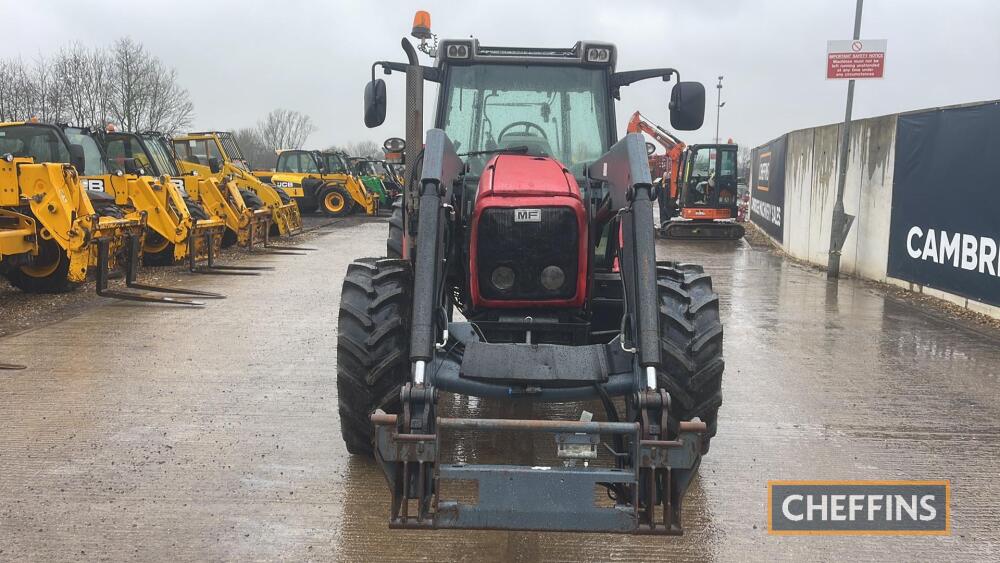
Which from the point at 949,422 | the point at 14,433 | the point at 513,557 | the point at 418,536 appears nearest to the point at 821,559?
the point at 513,557

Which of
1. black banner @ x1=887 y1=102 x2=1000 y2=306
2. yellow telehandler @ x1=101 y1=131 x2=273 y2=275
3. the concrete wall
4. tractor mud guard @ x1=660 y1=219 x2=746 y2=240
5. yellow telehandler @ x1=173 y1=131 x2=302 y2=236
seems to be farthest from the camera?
tractor mud guard @ x1=660 y1=219 x2=746 y2=240

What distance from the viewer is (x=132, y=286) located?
1182 cm

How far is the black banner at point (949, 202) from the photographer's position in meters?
10.1

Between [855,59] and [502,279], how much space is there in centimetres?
1078

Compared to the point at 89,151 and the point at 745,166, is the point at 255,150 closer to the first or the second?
the point at 745,166

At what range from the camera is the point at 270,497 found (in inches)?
181

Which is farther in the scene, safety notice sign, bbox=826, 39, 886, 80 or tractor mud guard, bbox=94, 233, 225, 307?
safety notice sign, bbox=826, 39, 886, 80

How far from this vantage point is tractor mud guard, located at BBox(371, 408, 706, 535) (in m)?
3.52

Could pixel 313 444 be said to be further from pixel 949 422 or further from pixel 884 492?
pixel 949 422

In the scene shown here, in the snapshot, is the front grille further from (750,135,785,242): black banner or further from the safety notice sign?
(750,135,785,242): black banner

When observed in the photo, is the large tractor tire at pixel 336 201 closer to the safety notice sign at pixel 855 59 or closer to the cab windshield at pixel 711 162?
the cab windshield at pixel 711 162

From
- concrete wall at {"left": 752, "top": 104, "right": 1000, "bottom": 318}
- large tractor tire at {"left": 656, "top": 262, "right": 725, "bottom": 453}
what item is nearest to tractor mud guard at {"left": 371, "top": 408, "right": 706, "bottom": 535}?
large tractor tire at {"left": 656, "top": 262, "right": 725, "bottom": 453}

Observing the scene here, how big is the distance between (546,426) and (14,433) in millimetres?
3812

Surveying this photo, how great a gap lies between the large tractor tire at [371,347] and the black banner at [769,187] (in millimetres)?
17498
